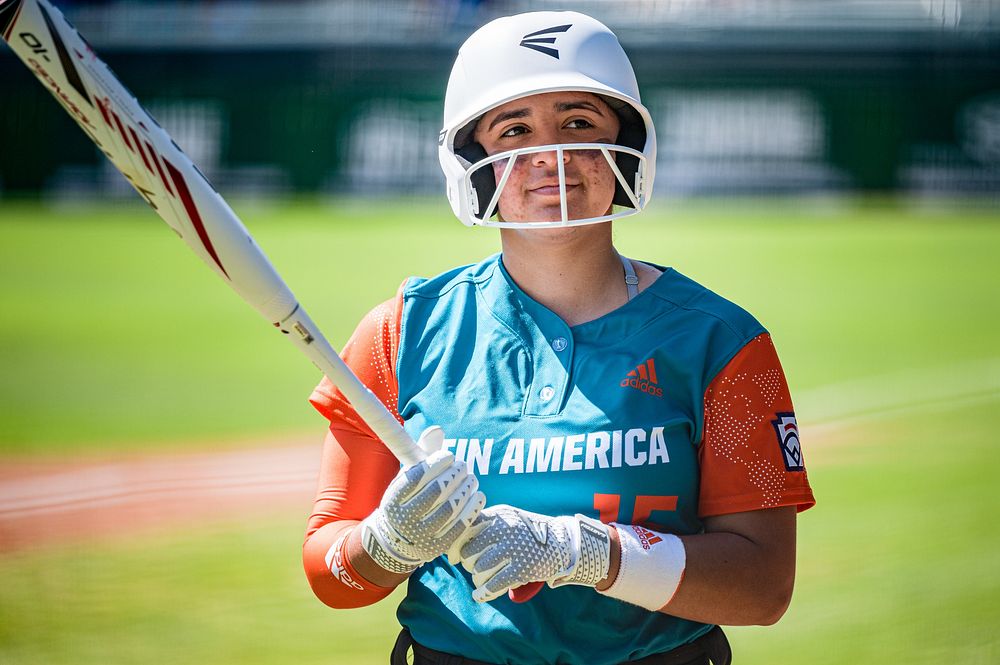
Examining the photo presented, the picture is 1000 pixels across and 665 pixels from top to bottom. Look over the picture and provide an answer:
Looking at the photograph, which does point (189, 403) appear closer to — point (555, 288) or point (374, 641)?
point (374, 641)

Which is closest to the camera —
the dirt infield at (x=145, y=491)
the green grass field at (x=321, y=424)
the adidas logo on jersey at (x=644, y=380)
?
the adidas logo on jersey at (x=644, y=380)

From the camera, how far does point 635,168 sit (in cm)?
264

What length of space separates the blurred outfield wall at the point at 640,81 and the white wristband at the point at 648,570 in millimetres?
16243

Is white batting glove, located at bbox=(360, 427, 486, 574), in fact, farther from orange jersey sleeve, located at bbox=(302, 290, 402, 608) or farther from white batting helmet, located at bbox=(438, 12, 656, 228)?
white batting helmet, located at bbox=(438, 12, 656, 228)

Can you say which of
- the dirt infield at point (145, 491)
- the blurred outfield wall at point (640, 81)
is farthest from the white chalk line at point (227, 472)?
the blurred outfield wall at point (640, 81)

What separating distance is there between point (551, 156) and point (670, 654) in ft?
3.43

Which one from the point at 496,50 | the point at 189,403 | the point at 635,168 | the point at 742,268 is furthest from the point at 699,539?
the point at 742,268

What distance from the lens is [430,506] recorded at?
6.85 feet

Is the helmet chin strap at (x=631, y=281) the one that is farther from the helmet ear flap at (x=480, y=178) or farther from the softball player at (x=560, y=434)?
the helmet ear flap at (x=480, y=178)

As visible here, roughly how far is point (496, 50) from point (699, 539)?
3.67ft

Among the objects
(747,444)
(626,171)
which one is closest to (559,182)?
(626,171)

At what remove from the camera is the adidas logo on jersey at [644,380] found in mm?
2316

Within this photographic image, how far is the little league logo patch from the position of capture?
2.32 m

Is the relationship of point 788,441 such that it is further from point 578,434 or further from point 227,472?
point 227,472
